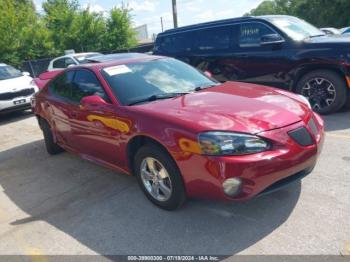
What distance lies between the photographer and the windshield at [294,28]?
6969 millimetres

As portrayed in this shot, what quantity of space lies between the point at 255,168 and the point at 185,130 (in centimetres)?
69

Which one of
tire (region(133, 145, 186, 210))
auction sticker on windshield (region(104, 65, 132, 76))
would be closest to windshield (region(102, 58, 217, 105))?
auction sticker on windshield (region(104, 65, 132, 76))

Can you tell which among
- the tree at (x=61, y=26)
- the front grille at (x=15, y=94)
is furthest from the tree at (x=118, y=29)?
the front grille at (x=15, y=94)

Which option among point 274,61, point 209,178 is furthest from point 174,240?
point 274,61

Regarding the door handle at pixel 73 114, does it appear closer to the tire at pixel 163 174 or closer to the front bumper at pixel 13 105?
the tire at pixel 163 174

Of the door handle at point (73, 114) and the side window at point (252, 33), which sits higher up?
the side window at point (252, 33)

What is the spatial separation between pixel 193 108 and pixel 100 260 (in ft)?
5.30

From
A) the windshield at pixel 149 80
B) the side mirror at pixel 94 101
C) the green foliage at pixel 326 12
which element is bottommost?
the green foliage at pixel 326 12

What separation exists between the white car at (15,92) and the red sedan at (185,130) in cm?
538

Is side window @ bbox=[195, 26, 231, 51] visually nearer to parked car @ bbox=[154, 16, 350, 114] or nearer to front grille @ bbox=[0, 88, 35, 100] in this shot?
parked car @ bbox=[154, 16, 350, 114]

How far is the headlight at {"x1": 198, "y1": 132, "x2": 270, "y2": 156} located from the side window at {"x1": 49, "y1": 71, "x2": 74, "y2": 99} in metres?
2.64

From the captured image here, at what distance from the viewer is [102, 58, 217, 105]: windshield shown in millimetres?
4152

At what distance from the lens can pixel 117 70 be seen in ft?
14.6

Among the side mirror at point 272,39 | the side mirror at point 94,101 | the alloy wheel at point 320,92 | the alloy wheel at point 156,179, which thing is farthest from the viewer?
the side mirror at point 272,39
